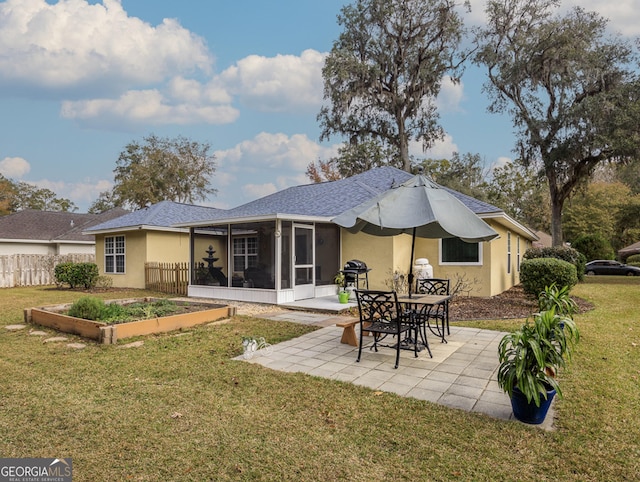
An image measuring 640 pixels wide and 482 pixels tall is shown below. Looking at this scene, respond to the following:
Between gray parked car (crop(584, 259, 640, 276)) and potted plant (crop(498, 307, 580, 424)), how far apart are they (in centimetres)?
2698

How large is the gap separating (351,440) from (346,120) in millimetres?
25513

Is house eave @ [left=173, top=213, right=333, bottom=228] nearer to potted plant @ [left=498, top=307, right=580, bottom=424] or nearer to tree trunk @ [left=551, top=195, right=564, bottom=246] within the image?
potted plant @ [left=498, top=307, right=580, bottom=424]

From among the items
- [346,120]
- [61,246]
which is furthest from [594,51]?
[61,246]

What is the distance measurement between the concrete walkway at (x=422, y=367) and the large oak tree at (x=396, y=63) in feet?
65.8

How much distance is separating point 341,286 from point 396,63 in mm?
18747

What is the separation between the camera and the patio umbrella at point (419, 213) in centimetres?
502

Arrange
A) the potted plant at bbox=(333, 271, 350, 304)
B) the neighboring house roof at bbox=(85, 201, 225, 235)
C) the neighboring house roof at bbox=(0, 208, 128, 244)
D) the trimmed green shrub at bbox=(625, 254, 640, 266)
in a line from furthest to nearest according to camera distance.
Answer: the trimmed green shrub at bbox=(625, 254, 640, 266) → the neighboring house roof at bbox=(0, 208, 128, 244) → the neighboring house roof at bbox=(85, 201, 225, 235) → the potted plant at bbox=(333, 271, 350, 304)

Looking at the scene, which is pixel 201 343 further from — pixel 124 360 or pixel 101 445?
pixel 101 445

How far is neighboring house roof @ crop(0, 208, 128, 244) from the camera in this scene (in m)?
20.5

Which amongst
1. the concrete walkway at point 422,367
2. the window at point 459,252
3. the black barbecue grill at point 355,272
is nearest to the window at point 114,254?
the black barbecue grill at point 355,272

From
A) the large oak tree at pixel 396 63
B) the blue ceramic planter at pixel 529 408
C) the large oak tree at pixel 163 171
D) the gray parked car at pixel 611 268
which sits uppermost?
the large oak tree at pixel 396 63

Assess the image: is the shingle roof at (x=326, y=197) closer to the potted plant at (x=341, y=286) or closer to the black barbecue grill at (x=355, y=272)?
the black barbecue grill at (x=355, y=272)

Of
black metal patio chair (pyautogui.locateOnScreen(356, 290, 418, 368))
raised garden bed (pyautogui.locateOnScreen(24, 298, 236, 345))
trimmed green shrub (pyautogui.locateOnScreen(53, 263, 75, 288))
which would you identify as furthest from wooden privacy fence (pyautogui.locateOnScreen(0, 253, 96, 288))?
black metal patio chair (pyautogui.locateOnScreen(356, 290, 418, 368))

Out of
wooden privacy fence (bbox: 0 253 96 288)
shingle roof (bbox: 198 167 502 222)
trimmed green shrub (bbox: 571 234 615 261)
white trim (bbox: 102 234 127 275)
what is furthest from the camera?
trimmed green shrub (bbox: 571 234 615 261)
